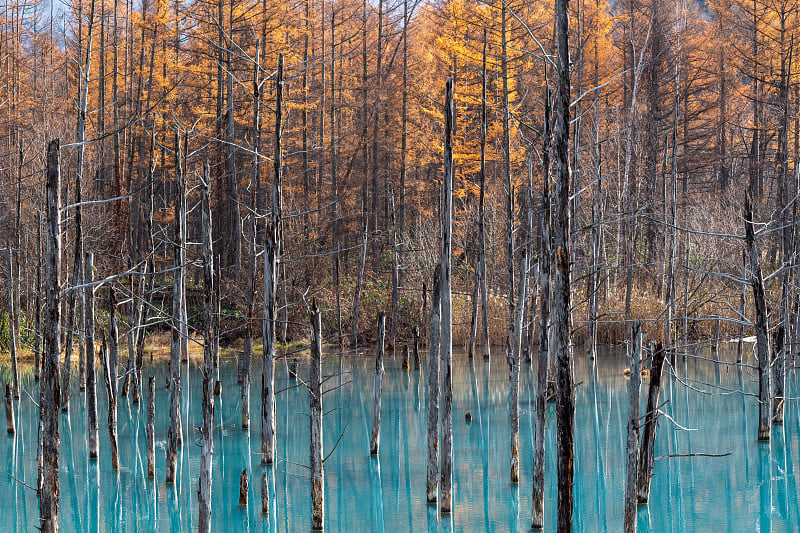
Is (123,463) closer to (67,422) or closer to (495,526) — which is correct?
(67,422)

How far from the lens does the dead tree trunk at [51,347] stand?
22.6ft

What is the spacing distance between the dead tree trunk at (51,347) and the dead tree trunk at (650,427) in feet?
17.5

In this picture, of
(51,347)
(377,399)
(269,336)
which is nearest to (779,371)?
(377,399)

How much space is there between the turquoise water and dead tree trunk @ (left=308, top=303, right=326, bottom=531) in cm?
54

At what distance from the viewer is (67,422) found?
16.1m

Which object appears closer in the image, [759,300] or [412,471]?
[759,300]

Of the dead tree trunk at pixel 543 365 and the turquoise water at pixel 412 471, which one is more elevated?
the dead tree trunk at pixel 543 365

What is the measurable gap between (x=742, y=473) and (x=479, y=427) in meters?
4.91

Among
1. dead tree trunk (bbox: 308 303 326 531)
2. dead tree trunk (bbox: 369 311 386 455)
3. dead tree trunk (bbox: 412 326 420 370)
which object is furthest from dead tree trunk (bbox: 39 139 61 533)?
dead tree trunk (bbox: 412 326 420 370)

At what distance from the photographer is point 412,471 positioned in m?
12.2

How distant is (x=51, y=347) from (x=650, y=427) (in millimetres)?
6086

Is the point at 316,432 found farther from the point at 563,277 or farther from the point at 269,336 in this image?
the point at 563,277

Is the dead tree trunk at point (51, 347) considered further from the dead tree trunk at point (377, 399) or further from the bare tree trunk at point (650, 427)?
the dead tree trunk at point (377, 399)

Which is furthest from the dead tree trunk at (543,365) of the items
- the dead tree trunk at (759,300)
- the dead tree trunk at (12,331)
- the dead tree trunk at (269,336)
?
the dead tree trunk at (12,331)
